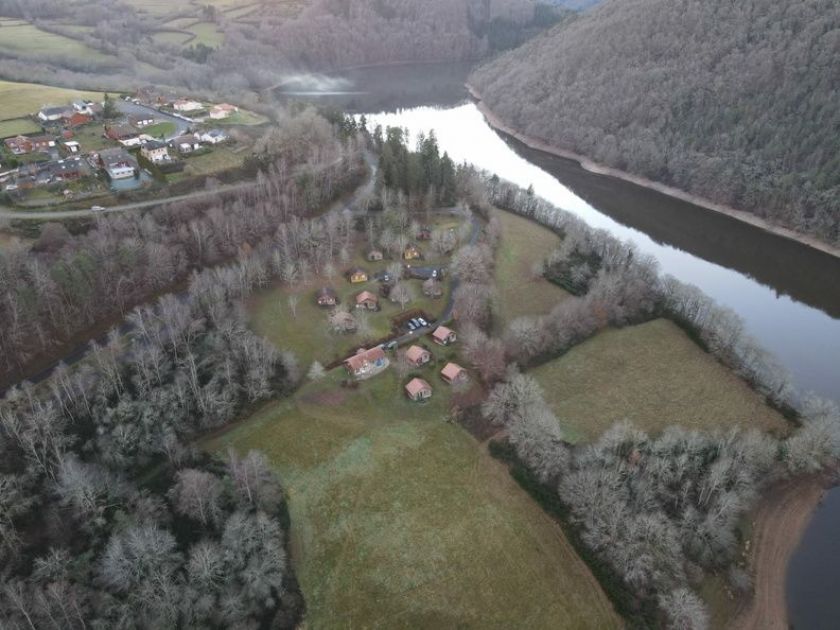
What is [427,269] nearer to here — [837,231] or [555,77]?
[837,231]

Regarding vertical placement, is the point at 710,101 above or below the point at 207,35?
above

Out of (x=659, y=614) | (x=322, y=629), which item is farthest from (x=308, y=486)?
(x=659, y=614)

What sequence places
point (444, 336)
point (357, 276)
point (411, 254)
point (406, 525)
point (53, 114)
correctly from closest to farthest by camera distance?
point (406, 525) → point (444, 336) → point (357, 276) → point (411, 254) → point (53, 114)

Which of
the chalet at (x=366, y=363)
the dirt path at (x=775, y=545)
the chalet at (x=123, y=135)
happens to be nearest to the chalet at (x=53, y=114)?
the chalet at (x=123, y=135)

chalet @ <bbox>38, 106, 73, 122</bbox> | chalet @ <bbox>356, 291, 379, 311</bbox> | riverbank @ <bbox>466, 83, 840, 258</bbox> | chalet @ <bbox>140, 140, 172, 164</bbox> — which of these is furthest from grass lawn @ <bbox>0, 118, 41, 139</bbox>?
riverbank @ <bbox>466, 83, 840, 258</bbox>

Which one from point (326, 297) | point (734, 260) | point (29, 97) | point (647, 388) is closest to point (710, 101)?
point (734, 260)

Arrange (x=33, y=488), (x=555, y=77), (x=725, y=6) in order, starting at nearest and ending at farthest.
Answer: (x=33, y=488)
(x=725, y=6)
(x=555, y=77)

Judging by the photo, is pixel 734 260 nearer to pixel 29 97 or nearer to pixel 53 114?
pixel 53 114
